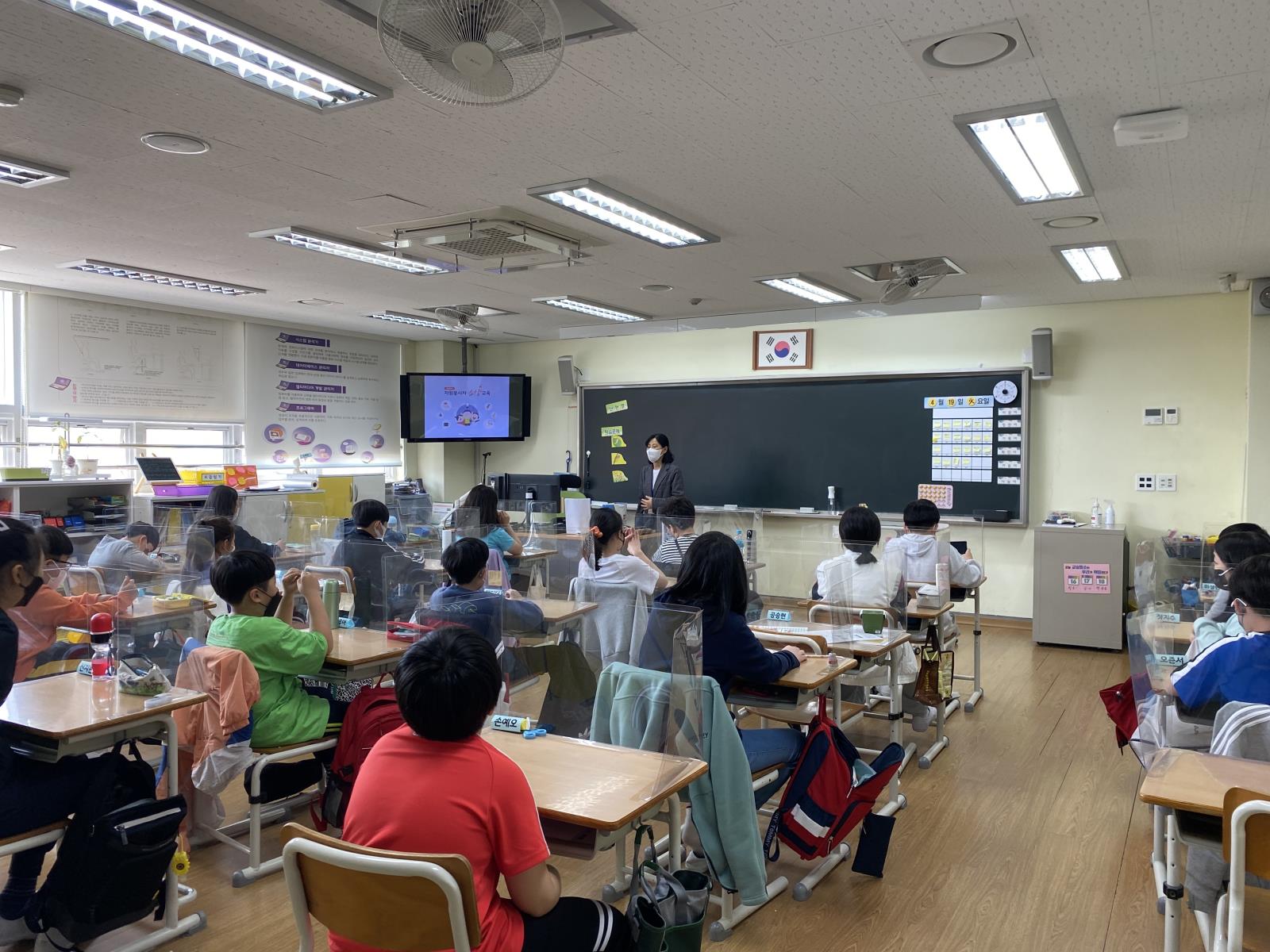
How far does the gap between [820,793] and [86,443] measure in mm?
6682

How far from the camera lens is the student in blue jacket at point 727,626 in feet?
9.91

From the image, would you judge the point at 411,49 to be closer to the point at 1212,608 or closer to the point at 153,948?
the point at 153,948

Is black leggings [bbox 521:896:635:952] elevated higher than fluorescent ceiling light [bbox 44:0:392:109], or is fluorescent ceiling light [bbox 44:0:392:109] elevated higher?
fluorescent ceiling light [bbox 44:0:392:109]

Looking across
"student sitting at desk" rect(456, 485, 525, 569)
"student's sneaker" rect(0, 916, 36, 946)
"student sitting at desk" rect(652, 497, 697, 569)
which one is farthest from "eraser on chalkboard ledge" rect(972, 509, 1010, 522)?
"student's sneaker" rect(0, 916, 36, 946)

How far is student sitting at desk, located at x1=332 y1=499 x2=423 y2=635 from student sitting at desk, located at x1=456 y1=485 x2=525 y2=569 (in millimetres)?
1123

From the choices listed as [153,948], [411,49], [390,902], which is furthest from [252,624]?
[411,49]

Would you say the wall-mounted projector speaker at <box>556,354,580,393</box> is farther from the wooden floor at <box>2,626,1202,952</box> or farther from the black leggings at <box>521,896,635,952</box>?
the black leggings at <box>521,896,635,952</box>

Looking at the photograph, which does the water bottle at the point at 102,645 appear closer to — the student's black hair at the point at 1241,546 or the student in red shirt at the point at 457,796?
Answer: the student in red shirt at the point at 457,796

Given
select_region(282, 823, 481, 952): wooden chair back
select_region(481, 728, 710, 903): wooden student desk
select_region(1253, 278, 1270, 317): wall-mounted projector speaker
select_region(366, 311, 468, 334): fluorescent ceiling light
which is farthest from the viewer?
select_region(366, 311, 468, 334): fluorescent ceiling light

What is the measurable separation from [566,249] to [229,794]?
310 centimetres

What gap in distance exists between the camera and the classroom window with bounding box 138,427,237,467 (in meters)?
7.72

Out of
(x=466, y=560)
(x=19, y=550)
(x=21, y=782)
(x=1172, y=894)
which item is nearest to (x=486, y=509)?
(x=466, y=560)

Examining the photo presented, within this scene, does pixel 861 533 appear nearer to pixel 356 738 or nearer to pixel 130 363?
pixel 356 738

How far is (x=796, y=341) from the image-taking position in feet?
27.2
